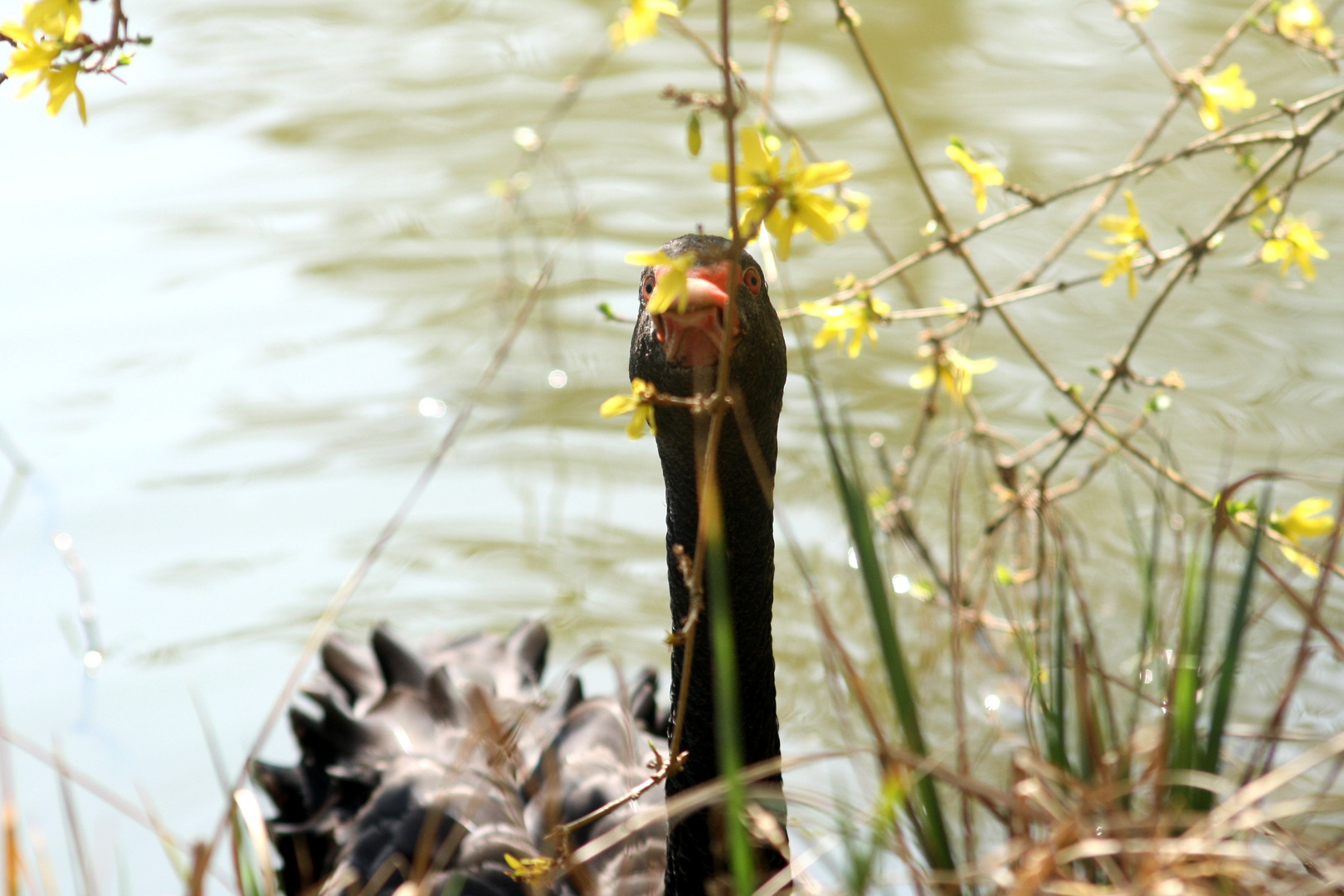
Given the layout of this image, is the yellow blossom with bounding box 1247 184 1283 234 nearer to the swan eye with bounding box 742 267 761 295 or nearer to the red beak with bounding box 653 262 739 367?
the swan eye with bounding box 742 267 761 295

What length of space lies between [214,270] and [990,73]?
13.5 feet

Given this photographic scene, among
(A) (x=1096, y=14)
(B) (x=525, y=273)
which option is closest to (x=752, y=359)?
(B) (x=525, y=273)

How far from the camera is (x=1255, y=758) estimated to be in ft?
5.48

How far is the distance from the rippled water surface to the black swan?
1.62ft

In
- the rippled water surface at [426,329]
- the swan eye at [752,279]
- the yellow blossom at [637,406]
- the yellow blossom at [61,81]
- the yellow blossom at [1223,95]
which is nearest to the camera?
the yellow blossom at [61,81]

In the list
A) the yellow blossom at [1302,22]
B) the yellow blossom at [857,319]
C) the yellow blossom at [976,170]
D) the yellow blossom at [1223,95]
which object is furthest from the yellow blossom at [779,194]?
the yellow blossom at [1302,22]

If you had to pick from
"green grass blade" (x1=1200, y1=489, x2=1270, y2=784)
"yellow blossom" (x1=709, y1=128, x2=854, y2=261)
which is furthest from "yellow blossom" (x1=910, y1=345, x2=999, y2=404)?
"green grass blade" (x1=1200, y1=489, x2=1270, y2=784)

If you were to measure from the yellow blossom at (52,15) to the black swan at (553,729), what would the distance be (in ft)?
2.67

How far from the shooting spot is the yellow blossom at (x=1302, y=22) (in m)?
2.93

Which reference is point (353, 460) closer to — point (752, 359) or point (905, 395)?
point (905, 395)

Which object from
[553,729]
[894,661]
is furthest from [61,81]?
[553,729]

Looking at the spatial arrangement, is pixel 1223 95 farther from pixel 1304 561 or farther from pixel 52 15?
pixel 52 15

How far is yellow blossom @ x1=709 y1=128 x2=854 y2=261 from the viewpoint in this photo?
5.57ft

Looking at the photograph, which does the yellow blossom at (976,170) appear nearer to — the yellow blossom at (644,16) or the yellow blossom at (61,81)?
the yellow blossom at (644,16)
